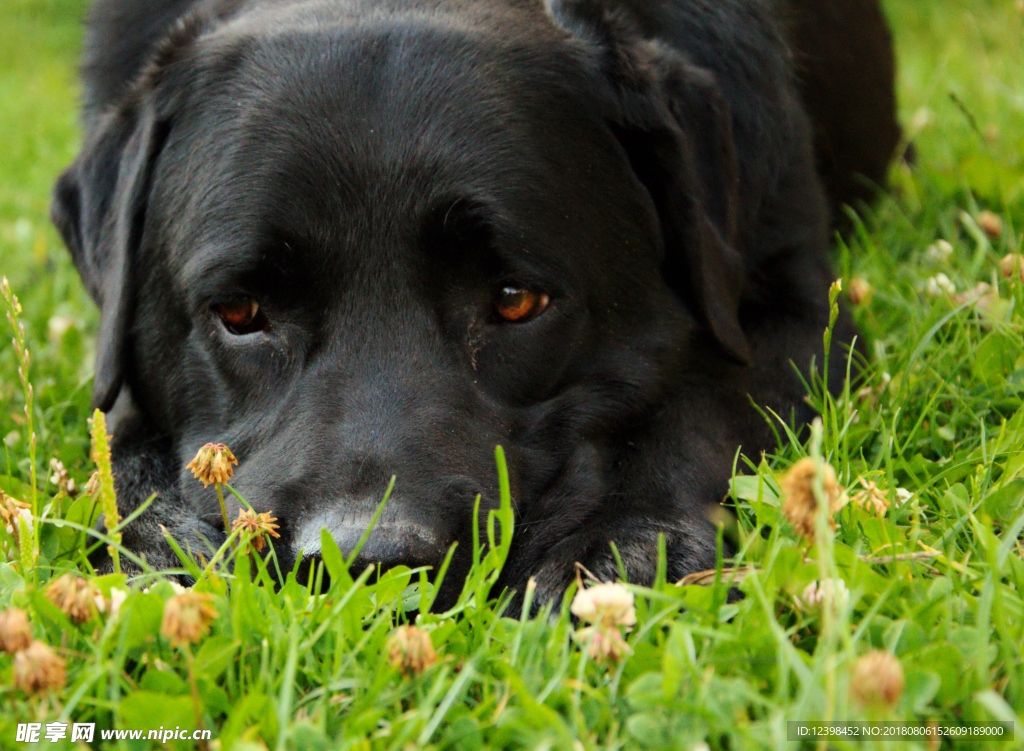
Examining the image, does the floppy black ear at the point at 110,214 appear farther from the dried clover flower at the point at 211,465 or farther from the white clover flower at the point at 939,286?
the white clover flower at the point at 939,286

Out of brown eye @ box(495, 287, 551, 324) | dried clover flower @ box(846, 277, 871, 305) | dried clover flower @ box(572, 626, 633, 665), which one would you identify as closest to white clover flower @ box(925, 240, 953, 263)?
dried clover flower @ box(846, 277, 871, 305)

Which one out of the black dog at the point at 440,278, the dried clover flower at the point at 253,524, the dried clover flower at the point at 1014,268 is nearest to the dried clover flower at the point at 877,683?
the black dog at the point at 440,278

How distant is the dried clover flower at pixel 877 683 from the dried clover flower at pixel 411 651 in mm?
565

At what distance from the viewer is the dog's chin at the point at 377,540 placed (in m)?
1.72

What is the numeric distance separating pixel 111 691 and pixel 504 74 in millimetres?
1496

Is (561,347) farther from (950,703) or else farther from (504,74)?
(950,703)

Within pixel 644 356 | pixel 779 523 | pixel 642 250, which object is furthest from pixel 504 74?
pixel 779 523

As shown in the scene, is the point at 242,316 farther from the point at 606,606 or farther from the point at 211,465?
the point at 606,606

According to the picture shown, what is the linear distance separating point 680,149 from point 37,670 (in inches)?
66.2

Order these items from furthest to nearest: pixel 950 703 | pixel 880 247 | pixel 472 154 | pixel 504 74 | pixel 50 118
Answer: pixel 50 118
pixel 880 247
pixel 504 74
pixel 472 154
pixel 950 703

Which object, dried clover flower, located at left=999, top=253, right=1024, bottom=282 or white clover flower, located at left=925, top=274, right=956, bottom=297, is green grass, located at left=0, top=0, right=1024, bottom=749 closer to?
dried clover flower, located at left=999, top=253, right=1024, bottom=282

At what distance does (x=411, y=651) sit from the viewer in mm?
1413

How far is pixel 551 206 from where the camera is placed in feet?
7.25

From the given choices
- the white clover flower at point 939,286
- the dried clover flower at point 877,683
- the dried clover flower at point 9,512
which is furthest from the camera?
the white clover flower at point 939,286
